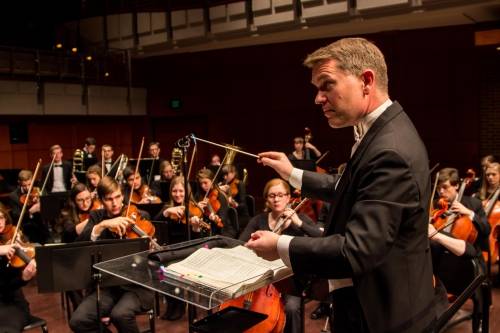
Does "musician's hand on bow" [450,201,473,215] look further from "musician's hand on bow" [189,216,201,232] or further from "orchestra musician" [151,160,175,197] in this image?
"orchestra musician" [151,160,175,197]

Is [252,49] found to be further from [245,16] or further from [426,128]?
[426,128]

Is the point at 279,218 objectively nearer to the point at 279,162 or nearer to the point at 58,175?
the point at 279,162

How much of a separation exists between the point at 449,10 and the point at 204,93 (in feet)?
20.2

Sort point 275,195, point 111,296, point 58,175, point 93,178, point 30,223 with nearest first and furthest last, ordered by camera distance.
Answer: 1. point 111,296
2. point 275,195
3. point 93,178
4. point 30,223
5. point 58,175

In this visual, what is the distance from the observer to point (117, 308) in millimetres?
3586

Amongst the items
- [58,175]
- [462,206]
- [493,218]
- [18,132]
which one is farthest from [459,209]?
[18,132]

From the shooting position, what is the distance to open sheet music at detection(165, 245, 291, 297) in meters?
1.69

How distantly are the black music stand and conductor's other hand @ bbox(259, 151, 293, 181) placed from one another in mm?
1479

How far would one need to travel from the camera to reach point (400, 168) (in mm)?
1371

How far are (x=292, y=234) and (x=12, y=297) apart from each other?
6.80 feet

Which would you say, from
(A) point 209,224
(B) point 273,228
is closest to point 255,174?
(A) point 209,224

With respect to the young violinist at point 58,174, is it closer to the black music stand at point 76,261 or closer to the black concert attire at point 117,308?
the black concert attire at point 117,308

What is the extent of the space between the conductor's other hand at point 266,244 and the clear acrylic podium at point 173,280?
223 millimetres

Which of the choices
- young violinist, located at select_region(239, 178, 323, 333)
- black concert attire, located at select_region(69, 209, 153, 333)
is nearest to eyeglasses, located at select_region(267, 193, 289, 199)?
young violinist, located at select_region(239, 178, 323, 333)
